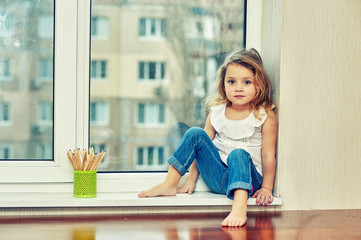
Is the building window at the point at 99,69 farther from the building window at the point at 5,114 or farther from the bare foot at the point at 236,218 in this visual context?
the bare foot at the point at 236,218

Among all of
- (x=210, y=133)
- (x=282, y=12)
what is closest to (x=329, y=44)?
(x=282, y=12)

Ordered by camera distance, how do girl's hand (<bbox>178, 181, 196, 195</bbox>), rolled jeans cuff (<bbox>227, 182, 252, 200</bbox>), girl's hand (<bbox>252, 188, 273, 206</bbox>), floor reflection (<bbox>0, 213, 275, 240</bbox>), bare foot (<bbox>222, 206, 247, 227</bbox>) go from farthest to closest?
1. girl's hand (<bbox>178, 181, 196, 195</bbox>)
2. girl's hand (<bbox>252, 188, 273, 206</bbox>)
3. rolled jeans cuff (<bbox>227, 182, 252, 200</bbox>)
4. bare foot (<bbox>222, 206, 247, 227</bbox>)
5. floor reflection (<bbox>0, 213, 275, 240</bbox>)

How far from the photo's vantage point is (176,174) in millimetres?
2174

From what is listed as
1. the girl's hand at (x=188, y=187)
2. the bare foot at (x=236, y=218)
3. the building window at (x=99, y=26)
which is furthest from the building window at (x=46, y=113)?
the bare foot at (x=236, y=218)

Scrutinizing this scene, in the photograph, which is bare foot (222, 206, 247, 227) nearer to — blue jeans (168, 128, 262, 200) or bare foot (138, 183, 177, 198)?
blue jeans (168, 128, 262, 200)

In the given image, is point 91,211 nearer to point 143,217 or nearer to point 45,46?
point 143,217

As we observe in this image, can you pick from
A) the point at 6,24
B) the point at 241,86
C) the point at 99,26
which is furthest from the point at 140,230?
the point at 6,24

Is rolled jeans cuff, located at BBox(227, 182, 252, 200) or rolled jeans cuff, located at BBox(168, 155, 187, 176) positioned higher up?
rolled jeans cuff, located at BBox(168, 155, 187, 176)

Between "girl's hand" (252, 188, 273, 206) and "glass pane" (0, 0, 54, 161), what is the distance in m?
0.83

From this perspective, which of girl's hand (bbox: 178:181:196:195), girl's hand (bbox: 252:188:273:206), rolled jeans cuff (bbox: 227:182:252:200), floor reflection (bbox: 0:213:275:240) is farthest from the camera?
girl's hand (bbox: 178:181:196:195)

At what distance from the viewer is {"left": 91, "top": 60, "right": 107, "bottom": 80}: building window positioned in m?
2.25

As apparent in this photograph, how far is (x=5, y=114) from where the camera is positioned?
2221mm

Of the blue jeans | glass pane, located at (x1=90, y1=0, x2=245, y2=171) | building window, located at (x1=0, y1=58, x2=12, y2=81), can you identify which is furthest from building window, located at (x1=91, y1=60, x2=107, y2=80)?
the blue jeans

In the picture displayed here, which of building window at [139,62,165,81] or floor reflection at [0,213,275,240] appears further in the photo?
building window at [139,62,165,81]
